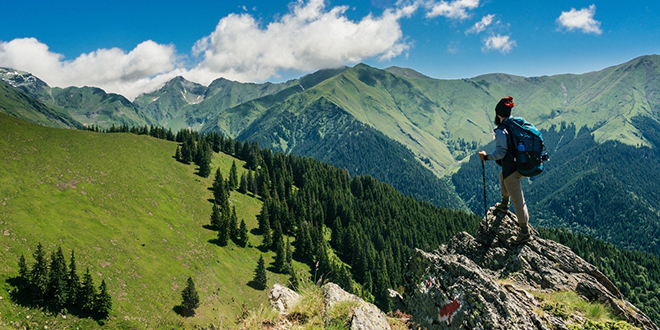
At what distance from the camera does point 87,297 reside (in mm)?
46438

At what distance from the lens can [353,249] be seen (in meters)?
112

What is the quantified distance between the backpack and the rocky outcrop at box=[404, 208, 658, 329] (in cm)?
343

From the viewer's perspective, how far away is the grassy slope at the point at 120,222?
54.9 metres

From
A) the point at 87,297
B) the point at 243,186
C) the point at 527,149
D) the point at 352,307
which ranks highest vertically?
the point at 527,149

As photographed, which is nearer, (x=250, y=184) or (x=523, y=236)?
(x=523, y=236)

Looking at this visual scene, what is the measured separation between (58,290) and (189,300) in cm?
1940

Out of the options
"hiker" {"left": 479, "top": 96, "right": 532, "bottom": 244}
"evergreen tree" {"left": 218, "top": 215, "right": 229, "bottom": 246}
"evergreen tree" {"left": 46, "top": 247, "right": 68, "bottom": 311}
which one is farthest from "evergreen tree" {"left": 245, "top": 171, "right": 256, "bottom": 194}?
"hiker" {"left": 479, "top": 96, "right": 532, "bottom": 244}

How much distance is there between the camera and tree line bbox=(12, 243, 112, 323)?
43719 mm

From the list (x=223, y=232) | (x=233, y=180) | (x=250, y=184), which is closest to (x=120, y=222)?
(x=223, y=232)

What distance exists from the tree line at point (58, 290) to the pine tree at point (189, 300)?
38.3 ft

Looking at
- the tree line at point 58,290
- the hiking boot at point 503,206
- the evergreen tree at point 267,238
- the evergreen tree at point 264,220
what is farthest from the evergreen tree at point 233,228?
the hiking boot at point 503,206

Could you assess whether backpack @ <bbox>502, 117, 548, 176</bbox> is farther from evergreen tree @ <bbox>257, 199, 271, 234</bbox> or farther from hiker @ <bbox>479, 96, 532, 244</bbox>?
evergreen tree @ <bbox>257, 199, 271, 234</bbox>

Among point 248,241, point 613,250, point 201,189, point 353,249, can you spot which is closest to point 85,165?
point 201,189

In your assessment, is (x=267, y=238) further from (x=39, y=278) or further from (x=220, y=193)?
(x=39, y=278)
